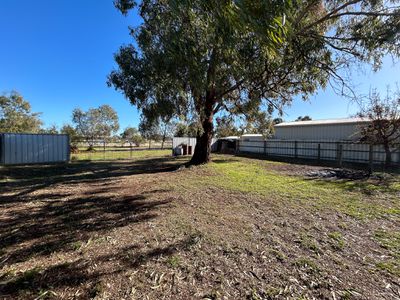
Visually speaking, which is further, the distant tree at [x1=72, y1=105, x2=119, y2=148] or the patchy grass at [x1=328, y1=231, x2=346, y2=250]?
the distant tree at [x1=72, y1=105, x2=119, y2=148]

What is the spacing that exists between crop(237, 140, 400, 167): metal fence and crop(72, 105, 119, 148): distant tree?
85.8 feet

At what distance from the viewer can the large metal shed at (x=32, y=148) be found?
461 inches

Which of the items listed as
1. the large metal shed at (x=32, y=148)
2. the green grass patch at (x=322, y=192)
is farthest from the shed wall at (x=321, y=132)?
the large metal shed at (x=32, y=148)

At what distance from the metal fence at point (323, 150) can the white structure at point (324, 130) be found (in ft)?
3.45

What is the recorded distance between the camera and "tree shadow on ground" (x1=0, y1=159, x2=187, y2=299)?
7.81 feet

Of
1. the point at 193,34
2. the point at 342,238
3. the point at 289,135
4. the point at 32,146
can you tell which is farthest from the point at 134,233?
the point at 289,135

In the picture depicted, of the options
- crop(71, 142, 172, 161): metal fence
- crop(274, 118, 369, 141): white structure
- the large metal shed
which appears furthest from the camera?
crop(71, 142, 172, 161): metal fence

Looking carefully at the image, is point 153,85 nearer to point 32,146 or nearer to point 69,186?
point 69,186

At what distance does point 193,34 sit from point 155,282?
4.02 metres

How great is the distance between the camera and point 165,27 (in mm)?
5230

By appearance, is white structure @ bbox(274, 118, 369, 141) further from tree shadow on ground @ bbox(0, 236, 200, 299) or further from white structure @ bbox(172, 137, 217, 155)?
tree shadow on ground @ bbox(0, 236, 200, 299)

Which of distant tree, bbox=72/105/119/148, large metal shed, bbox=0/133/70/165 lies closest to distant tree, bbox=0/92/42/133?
distant tree, bbox=72/105/119/148

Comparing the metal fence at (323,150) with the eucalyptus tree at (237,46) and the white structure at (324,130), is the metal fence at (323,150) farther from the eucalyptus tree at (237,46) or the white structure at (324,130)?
the eucalyptus tree at (237,46)

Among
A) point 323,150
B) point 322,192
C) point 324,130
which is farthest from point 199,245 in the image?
point 324,130
